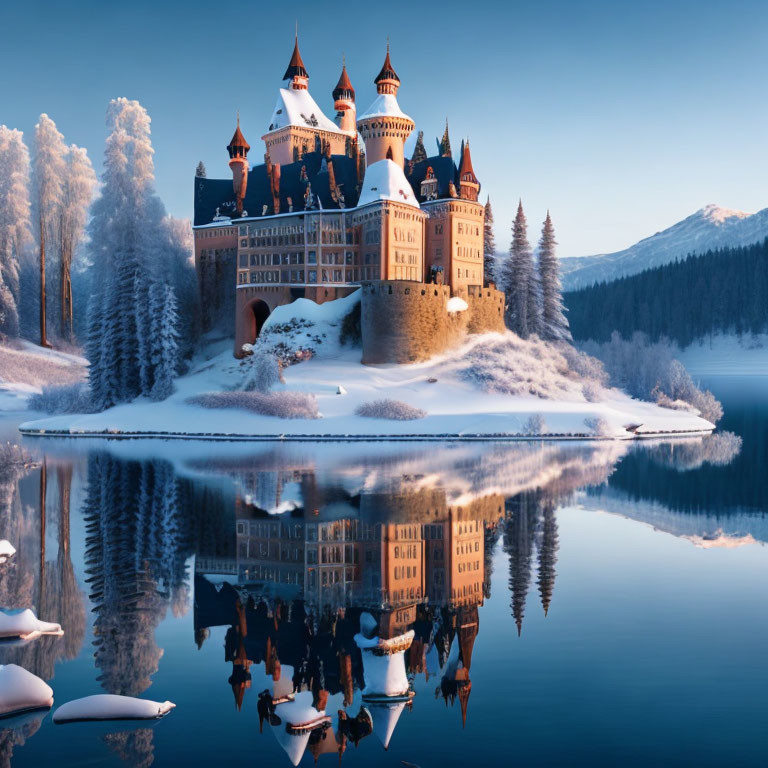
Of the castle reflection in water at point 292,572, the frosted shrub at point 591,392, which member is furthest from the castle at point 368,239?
the castle reflection in water at point 292,572

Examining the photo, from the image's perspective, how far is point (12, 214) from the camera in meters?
64.8

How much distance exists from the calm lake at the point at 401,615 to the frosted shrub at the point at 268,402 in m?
19.0

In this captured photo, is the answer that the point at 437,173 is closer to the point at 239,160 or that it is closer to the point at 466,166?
the point at 466,166

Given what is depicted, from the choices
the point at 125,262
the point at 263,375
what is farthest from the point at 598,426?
the point at 125,262

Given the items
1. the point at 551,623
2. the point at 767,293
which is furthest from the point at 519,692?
the point at 767,293

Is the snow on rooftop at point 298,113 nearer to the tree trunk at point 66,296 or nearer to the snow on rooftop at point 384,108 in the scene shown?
the snow on rooftop at point 384,108

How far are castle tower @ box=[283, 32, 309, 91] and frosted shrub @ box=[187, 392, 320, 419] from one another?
36420 millimetres

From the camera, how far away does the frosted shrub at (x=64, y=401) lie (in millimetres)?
51000

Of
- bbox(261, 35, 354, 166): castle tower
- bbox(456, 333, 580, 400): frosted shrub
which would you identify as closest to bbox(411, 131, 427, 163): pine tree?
bbox(261, 35, 354, 166): castle tower

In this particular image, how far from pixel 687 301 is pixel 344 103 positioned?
90.6 metres

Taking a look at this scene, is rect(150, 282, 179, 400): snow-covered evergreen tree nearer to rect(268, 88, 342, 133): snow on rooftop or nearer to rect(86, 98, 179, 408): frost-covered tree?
rect(86, 98, 179, 408): frost-covered tree

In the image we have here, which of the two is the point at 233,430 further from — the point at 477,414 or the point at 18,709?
the point at 18,709

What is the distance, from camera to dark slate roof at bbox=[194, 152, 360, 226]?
62.0m

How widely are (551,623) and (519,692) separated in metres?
2.76
